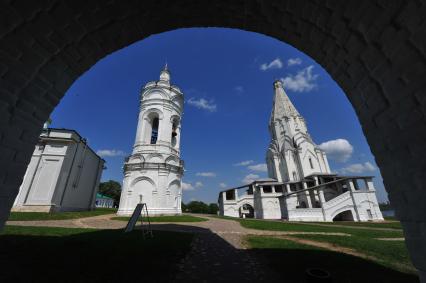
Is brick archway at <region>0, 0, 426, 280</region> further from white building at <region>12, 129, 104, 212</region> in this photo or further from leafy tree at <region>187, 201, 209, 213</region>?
leafy tree at <region>187, 201, 209, 213</region>

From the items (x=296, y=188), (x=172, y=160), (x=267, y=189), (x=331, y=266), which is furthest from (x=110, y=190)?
(x=331, y=266)

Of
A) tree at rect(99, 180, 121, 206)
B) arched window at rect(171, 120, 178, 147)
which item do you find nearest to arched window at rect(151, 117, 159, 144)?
arched window at rect(171, 120, 178, 147)

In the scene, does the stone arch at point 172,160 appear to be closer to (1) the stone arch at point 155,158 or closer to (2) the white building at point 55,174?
(1) the stone arch at point 155,158

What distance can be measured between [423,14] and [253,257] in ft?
20.6

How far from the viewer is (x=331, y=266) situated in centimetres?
480

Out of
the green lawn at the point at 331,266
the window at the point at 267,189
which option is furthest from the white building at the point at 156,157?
the window at the point at 267,189

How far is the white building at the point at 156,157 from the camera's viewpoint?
24469 mm

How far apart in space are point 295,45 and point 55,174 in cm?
2575

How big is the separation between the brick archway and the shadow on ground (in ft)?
7.56

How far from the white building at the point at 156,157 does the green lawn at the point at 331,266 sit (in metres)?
20.5

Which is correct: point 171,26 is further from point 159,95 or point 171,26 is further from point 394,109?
point 159,95

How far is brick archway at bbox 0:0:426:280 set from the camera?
2.17 m

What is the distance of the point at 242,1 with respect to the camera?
3.23 meters

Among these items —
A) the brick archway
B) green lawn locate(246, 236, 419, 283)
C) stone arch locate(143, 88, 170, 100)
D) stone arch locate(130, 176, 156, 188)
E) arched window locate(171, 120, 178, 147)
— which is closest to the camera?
the brick archway
